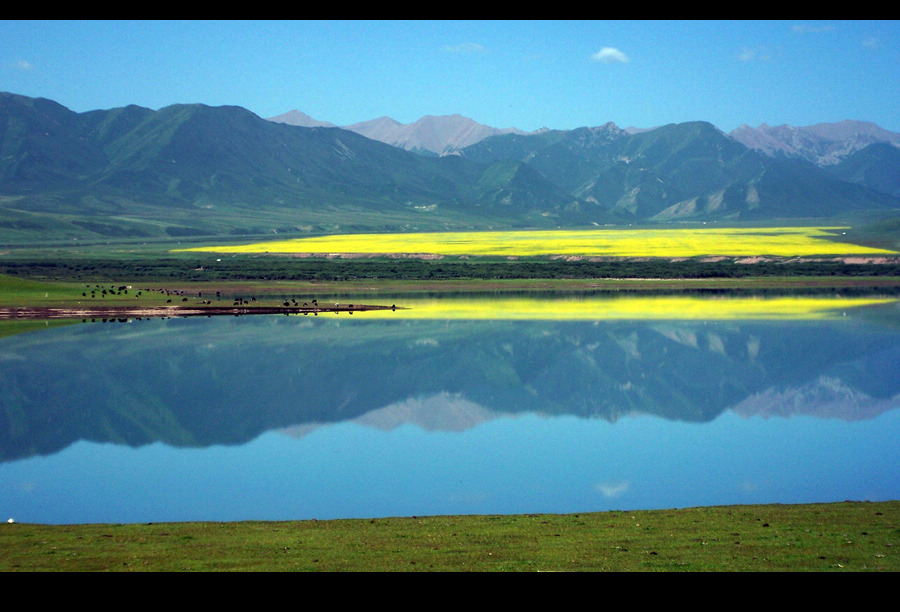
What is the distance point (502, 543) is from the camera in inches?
476

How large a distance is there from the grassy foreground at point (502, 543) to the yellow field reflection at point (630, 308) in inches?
1301

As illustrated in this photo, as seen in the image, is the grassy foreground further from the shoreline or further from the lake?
the shoreline

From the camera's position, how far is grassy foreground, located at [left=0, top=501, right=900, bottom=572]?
1088cm

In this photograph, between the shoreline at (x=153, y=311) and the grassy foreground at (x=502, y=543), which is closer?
the grassy foreground at (x=502, y=543)

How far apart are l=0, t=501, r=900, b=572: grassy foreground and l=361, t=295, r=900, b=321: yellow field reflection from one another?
33.0 meters

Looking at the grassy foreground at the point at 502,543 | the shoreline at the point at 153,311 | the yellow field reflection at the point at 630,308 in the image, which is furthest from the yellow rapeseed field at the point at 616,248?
the grassy foreground at the point at 502,543

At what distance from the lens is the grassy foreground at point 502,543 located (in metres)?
10.9

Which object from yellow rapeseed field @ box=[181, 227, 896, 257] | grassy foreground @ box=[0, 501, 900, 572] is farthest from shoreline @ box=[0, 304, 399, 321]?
yellow rapeseed field @ box=[181, 227, 896, 257]

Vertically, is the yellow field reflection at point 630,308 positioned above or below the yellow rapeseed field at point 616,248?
below

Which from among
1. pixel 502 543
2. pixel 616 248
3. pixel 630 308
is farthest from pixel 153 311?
pixel 616 248

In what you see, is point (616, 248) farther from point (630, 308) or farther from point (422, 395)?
point (422, 395)

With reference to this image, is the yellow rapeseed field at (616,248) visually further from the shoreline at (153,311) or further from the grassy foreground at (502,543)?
the grassy foreground at (502,543)
